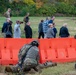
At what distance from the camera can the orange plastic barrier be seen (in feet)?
57.1

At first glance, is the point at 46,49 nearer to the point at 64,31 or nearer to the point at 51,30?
the point at 51,30

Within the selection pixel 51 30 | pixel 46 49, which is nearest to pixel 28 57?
pixel 46 49

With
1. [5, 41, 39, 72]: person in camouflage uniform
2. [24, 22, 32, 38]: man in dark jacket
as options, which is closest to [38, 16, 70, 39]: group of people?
[24, 22, 32, 38]: man in dark jacket

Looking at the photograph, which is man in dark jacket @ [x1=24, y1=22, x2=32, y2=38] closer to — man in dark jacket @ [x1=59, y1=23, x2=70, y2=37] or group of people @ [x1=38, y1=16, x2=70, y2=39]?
group of people @ [x1=38, y1=16, x2=70, y2=39]

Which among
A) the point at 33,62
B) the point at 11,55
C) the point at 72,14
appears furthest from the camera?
the point at 72,14

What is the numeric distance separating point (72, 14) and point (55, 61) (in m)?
43.5

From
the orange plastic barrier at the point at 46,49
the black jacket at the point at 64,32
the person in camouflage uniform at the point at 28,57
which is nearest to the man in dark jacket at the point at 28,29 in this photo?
the black jacket at the point at 64,32

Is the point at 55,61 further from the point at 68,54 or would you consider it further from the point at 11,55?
the point at 11,55

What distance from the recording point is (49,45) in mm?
18188

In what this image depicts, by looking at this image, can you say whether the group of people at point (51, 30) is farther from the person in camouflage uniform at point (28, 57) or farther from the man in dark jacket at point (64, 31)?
the person in camouflage uniform at point (28, 57)

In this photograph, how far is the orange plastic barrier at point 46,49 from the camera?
17.4m

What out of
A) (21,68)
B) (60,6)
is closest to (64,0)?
(60,6)

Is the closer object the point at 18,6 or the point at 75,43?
the point at 75,43

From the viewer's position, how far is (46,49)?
18.0 metres
